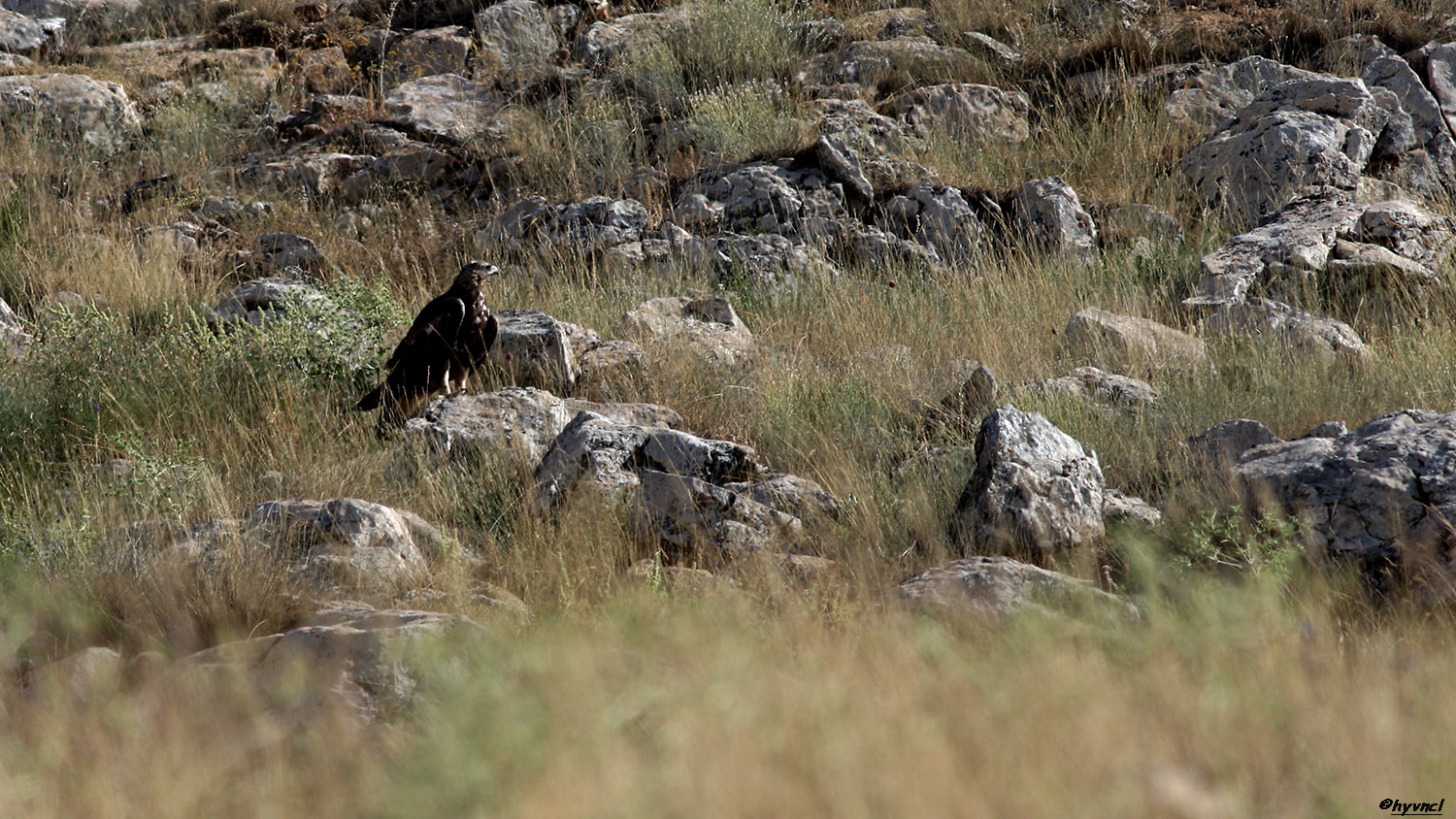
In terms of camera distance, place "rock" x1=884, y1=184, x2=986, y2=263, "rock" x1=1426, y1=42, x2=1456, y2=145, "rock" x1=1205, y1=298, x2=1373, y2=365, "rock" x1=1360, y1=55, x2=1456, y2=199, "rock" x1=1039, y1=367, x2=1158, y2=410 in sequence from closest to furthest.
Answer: "rock" x1=1039, y1=367, x2=1158, y2=410
"rock" x1=1205, y1=298, x2=1373, y2=365
"rock" x1=884, y1=184, x2=986, y2=263
"rock" x1=1360, y1=55, x2=1456, y2=199
"rock" x1=1426, y1=42, x2=1456, y2=145

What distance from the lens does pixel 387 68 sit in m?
11.6

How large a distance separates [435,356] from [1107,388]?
10.8ft

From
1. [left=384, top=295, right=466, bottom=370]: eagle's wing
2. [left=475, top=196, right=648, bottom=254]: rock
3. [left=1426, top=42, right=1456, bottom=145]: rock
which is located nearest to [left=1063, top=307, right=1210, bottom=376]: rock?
[left=384, top=295, right=466, bottom=370]: eagle's wing

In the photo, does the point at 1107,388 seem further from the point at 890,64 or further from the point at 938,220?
the point at 890,64

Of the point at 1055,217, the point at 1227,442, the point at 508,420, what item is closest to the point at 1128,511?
the point at 1227,442

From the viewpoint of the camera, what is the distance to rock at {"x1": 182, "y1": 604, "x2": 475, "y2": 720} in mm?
2555

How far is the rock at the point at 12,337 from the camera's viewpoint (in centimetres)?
587

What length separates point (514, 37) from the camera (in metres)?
11.9

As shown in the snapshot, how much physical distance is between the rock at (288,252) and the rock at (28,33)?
6.33 metres

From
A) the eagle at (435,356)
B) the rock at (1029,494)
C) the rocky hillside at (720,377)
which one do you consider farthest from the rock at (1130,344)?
the eagle at (435,356)

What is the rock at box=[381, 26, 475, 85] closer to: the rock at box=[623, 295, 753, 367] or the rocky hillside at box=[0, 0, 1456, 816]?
the rocky hillside at box=[0, 0, 1456, 816]

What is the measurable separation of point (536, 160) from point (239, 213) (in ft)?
8.54

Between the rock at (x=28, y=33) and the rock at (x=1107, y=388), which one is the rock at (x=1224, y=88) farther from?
the rock at (x=28, y=33)

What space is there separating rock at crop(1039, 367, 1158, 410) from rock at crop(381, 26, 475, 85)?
28.5ft
